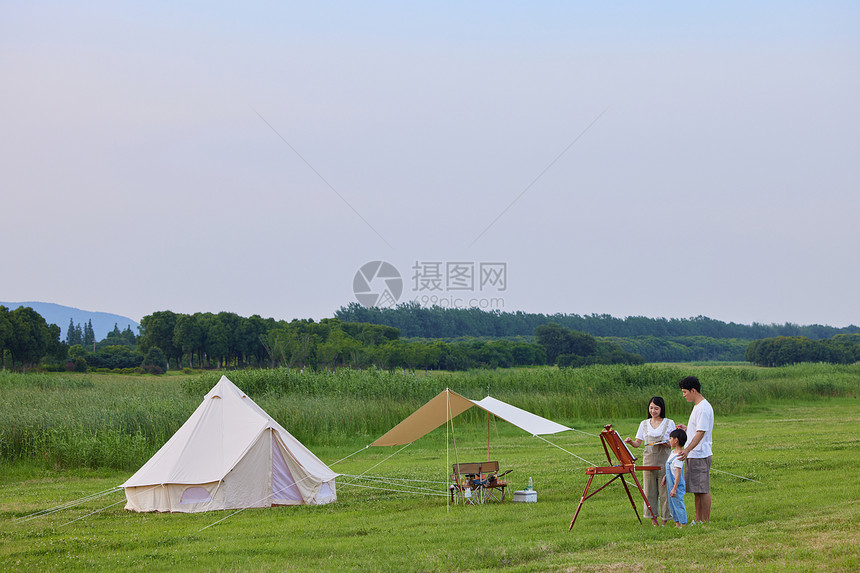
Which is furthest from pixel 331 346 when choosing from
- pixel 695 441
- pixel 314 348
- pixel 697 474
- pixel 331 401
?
pixel 695 441

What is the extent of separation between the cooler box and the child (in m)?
3.22

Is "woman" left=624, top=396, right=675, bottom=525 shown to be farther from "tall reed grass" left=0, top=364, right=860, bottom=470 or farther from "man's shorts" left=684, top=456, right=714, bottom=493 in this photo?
"tall reed grass" left=0, top=364, right=860, bottom=470

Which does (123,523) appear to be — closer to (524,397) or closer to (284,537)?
(284,537)

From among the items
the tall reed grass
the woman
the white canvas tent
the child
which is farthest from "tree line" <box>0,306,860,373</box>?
the child

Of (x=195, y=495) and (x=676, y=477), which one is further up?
(x=676, y=477)

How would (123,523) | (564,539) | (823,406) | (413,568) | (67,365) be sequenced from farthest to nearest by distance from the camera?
1. (67,365)
2. (823,406)
3. (123,523)
4. (564,539)
5. (413,568)

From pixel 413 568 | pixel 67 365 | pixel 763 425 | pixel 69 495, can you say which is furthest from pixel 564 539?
pixel 67 365

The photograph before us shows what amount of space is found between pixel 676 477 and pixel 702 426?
652 millimetres

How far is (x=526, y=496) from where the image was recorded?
38.9ft

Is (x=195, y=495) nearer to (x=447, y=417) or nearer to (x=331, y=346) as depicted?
(x=447, y=417)

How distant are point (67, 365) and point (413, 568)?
225 ft

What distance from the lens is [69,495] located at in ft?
46.1

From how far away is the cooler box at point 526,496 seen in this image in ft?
38.7

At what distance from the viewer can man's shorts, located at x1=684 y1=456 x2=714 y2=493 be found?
336 inches
